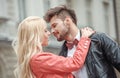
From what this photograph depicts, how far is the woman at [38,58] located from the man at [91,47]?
0.11 m

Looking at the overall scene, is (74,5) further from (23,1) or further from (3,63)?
(3,63)

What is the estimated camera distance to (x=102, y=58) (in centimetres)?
476

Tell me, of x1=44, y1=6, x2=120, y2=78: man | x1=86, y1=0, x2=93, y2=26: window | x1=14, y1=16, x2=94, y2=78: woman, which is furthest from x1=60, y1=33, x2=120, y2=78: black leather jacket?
x1=86, y1=0, x2=93, y2=26: window

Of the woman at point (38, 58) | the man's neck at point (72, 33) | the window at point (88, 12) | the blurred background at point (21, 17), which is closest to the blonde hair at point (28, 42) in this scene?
the woman at point (38, 58)

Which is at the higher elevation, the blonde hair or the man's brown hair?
the man's brown hair

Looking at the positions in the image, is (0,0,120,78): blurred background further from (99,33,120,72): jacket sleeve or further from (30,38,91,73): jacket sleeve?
(30,38,91,73): jacket sleeve

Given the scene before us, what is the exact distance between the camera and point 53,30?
A: 15.9 feet

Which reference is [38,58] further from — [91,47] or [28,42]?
[91,47]

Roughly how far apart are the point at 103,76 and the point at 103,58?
0.14m

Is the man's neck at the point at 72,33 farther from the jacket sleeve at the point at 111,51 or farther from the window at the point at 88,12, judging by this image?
the window at the point at 88,12

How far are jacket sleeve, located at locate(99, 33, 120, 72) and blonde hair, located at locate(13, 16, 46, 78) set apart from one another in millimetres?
487

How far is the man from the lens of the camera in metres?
4.71

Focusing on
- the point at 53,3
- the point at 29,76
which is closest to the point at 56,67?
the point at 29,76

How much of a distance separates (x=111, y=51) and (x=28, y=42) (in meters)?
0.62
